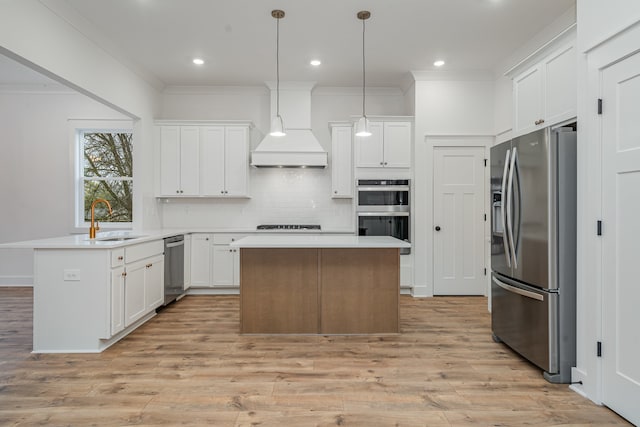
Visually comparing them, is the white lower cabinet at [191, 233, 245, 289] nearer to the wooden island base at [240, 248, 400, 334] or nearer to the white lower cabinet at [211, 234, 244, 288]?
the white lower cabinet at [211, 234, 244, 288]

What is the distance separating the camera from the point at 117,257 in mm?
3230

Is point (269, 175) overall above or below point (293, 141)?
below

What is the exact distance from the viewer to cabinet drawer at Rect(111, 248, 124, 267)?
316cm

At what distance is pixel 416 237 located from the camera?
16.7 feet

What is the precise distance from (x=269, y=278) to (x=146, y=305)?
140cm

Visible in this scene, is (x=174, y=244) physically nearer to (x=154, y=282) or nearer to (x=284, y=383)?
(x=154, y=282)

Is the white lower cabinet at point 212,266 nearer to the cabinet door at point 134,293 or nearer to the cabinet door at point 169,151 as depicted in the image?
the cabinet door at point 169,151

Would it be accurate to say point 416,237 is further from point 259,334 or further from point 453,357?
point 259,334

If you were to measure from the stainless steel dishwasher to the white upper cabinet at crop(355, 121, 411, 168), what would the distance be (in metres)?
2.63

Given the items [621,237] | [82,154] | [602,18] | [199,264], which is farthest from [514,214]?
[82,154]

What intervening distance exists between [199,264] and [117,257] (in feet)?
6.45

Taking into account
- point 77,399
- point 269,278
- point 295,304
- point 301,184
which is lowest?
point 77,399

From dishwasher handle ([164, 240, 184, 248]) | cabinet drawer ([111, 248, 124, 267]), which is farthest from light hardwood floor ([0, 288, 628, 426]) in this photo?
dishwasher handle ([164, 240, 184, 248])

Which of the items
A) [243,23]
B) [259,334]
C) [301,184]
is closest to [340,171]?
[301,184]
